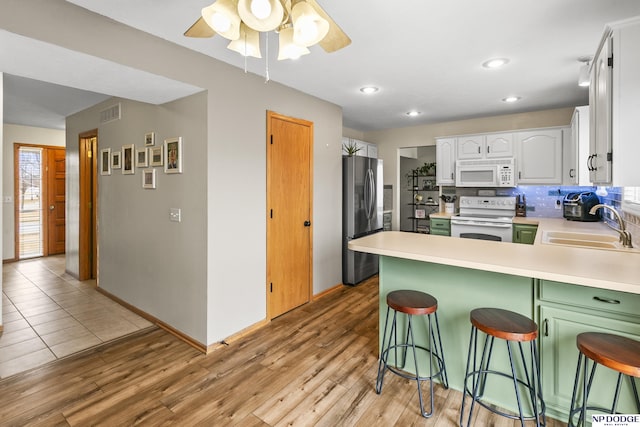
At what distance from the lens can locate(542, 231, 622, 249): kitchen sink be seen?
279 cm

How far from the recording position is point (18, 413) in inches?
76.7

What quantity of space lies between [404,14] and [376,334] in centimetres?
255

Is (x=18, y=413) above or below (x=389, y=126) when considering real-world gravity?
below

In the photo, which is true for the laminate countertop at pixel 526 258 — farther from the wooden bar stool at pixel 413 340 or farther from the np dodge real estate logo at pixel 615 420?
the np dodge real estate logo at pixel 615 420

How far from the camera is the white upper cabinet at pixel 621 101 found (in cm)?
170

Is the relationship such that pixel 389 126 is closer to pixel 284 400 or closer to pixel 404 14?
pixel 404 14

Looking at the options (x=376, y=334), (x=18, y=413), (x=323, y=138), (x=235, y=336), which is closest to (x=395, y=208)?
(x=323, y=138)

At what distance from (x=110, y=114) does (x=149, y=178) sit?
1.23 m

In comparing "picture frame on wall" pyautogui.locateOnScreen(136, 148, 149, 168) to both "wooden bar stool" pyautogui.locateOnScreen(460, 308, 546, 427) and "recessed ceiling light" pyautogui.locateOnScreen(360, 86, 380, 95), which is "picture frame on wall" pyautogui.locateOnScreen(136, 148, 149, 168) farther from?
"wooden bar stool" pyautogui.locateOnScreen(460, 308, 546, 427)

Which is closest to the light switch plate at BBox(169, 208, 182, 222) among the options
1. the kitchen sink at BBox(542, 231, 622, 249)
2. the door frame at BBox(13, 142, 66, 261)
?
the kitchen sink at BBox(542, 231, 622, 249)

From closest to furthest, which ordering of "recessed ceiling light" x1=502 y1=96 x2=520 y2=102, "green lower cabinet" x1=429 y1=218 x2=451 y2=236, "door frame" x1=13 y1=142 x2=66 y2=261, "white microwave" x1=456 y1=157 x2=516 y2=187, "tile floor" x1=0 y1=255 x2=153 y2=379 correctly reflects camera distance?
1. "tile floor" x1=0 y1=255 x2=153 y2=379
2. "recessed ceiling light" x1=502 y1=96 x2=520 y2=102
3. "white microwave" x1=456 y1=157 x2=516 y2=187
4. "green lower cabinet" x1=429 y1=218 x2=451 y2=236
5. "door frame" x1=13 y1=142 x2=66 y2=261

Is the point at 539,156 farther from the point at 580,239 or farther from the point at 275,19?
the point at 275,19

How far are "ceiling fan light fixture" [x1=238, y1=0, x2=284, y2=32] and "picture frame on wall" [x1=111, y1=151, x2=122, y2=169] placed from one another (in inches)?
121

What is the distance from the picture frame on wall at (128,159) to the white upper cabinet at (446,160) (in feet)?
13.7
